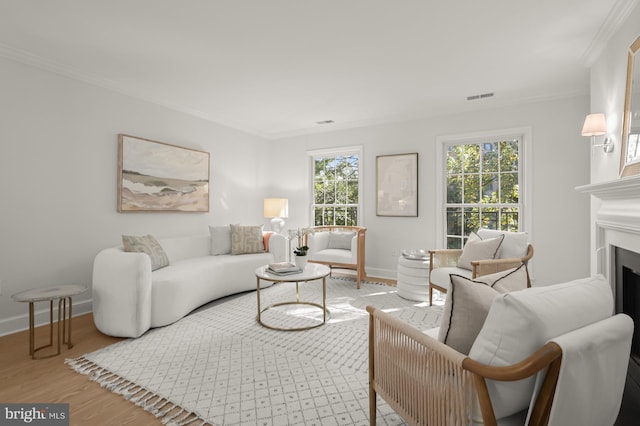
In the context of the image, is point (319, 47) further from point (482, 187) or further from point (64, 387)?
point (64, 387)

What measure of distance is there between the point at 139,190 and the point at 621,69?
4891 millimetres

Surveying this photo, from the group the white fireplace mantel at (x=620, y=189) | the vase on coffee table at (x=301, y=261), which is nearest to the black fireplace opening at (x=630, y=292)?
the white fireplace mantel at (x=620, y=189)

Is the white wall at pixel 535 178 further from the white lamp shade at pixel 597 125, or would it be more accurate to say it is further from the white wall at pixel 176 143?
the white lamp shade at pixel 597 125

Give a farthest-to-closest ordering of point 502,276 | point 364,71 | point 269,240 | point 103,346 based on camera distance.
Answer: point 269,240
point 364,71
point 103,346
point 502,276

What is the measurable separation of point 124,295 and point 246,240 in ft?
5.91

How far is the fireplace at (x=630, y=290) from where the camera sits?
198 cm

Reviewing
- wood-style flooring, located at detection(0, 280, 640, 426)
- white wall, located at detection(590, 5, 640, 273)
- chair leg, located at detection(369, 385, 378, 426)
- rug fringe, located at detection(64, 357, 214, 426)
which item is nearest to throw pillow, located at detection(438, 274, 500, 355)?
chair leg, located at detection(369, 385, 378, 426)

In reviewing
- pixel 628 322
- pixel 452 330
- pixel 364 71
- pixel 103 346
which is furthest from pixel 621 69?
pixel 103 346

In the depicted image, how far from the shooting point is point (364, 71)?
3.36 metres

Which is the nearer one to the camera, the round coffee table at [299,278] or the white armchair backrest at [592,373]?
the white armchair backrest at [592,373]

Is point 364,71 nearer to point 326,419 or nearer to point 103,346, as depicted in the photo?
point 326,419

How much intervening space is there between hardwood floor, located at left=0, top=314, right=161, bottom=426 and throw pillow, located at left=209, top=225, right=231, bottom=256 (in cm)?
172

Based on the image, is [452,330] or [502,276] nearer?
[452,330]

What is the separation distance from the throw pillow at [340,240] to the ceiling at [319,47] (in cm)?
195
